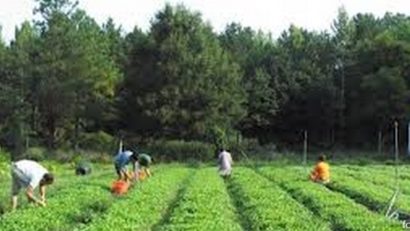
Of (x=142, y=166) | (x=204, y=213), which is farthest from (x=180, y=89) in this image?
(x=204, y=213)

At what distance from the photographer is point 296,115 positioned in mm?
91125

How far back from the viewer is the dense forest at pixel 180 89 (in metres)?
77.8

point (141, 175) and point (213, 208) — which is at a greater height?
point (141, 175)

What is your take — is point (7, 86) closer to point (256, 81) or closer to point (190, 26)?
point (190, 26)

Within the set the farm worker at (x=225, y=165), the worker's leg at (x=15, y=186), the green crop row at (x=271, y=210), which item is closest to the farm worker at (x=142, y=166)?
the farm worker at (x=225, y=165)

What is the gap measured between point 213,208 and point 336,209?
337 cm

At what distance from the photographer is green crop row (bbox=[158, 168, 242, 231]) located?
19594 mm

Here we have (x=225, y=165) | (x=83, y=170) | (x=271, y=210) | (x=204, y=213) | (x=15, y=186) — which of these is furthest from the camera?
(x=83, y=170)

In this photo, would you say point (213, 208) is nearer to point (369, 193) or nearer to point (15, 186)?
point (15, 186)

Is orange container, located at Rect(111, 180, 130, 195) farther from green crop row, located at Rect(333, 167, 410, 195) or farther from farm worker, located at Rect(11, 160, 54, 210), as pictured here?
green crop row, located at Rect(333, 167, 410, 195)

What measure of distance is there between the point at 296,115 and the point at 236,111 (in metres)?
13.2

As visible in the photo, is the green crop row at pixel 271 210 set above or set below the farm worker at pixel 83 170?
below

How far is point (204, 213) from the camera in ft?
72.8

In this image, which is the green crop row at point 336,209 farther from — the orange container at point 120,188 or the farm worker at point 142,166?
the farm worker at point 142,166
